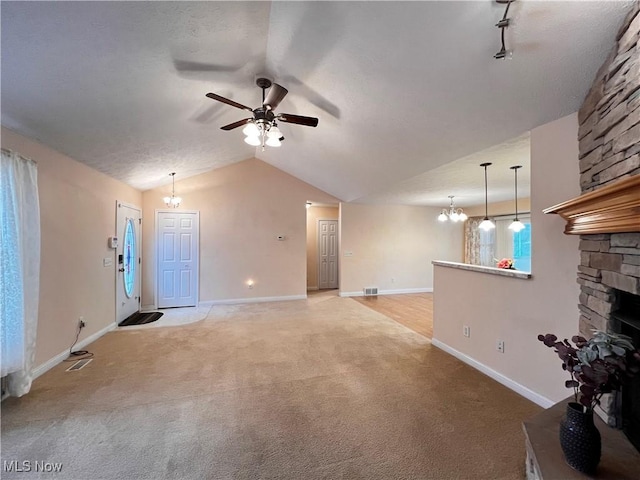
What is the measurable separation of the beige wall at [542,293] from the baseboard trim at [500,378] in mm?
19

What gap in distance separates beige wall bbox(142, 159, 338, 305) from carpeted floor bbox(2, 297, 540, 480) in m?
2.50

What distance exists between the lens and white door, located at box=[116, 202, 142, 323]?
15.2ft

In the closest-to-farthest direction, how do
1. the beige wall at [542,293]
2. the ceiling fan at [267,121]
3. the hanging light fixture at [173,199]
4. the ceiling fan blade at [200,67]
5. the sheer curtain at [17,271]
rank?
the beige wall at [542,293] < the sheer curtain at [17,271] < the ceiling fan blade at [200,67] < the ceiling fan at [267,121] < the hanging light fixture at [173,199]

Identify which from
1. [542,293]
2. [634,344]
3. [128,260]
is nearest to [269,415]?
[634,344]

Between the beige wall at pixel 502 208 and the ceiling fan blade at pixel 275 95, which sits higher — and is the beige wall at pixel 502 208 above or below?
below

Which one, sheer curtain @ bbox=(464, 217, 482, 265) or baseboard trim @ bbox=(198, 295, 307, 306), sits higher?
sheer curtain @ bbox=(464, 217, 482, 265)

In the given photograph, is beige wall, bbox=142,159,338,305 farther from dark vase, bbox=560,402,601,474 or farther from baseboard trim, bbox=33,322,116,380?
dark vase, bbox=560,402,601,474

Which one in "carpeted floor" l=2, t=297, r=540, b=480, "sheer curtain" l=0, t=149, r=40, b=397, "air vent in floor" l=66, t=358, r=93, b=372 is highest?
"sheer curtain" l=0, t=149, r=40, b=397

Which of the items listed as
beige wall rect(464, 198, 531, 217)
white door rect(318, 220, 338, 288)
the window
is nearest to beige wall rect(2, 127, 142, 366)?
white door rect(318, 220, 338, 288)

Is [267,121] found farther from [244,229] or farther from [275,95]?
[244,229]

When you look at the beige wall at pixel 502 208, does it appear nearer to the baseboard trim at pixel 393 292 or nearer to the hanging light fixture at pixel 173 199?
the baseboard trim at pixel 393 292

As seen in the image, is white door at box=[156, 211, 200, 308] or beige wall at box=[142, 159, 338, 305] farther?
beige wall at box=[142, 159, 338, 305]

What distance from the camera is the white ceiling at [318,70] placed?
1.66 metres

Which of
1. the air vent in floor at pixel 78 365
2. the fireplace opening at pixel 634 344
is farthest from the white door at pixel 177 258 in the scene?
the fireplace opening at pixel 634 344
